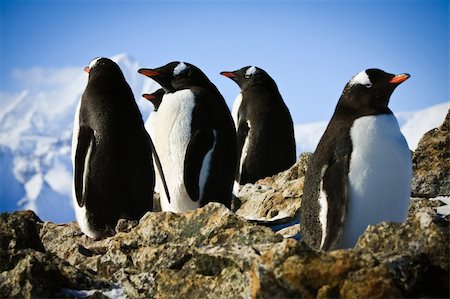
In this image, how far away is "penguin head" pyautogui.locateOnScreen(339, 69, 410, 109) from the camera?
644 cm

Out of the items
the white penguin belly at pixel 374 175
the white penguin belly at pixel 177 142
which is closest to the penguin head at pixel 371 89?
the white penguin belly at pixel 374 175

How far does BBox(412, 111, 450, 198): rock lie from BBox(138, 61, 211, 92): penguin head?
276cm

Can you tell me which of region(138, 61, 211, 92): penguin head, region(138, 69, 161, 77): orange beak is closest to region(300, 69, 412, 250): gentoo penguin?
region(138, 61, 211, 92): penguin head

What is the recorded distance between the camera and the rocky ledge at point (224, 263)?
12.6 feet

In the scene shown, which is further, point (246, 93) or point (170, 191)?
point (246, 93)

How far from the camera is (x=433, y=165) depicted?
8453mm

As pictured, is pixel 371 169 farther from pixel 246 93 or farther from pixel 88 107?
pixel 246 93

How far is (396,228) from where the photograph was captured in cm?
449

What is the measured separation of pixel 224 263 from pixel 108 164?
11.7 ft

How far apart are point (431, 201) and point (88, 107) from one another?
12.6 feet

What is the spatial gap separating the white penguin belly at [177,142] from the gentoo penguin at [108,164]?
78 centimetres

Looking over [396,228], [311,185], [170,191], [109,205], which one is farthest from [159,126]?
[396,228]

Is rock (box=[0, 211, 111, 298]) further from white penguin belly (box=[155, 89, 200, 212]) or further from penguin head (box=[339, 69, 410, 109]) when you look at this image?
white penguin belly (box=[155, 89, 200, 212])

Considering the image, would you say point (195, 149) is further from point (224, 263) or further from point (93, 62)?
point (224, 263)
